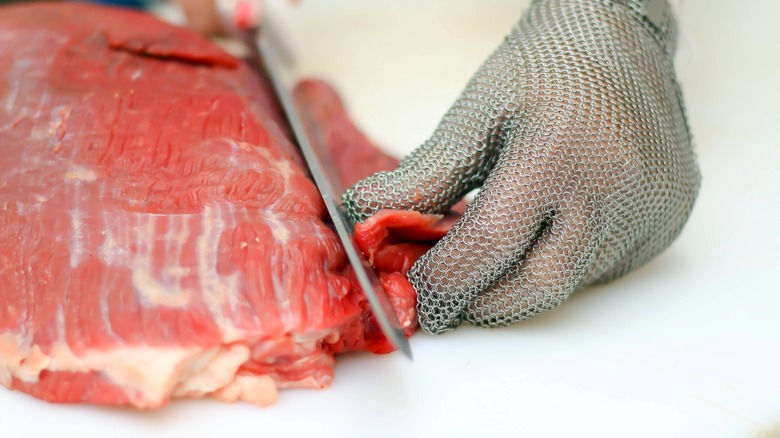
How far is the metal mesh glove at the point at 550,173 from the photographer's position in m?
1.14

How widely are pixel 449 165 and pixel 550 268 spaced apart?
10.3 inches

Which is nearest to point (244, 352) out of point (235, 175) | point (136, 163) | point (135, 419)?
point (135, 419)

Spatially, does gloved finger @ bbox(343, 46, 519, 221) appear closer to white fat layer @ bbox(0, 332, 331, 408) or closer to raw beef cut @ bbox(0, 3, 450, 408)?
raw beef cut @ bbox(0, 3, 450, 408)

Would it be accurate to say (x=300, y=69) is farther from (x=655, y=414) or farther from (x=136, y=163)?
(x=655, y=414)

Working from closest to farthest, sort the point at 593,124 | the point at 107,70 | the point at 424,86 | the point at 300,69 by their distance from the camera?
the point at 593,124 < the point at 107,70 < the point at 424,86 < the point at 300,69

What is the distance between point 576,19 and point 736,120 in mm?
954

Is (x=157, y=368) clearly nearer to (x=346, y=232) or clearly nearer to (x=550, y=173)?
(x=346, y=232)

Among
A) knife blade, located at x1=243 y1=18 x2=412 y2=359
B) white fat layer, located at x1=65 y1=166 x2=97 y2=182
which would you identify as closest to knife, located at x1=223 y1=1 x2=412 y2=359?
Answer: knife blade, located at x1=243 y1=18 x2=412 y2=359

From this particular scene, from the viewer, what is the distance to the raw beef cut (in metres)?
1.04

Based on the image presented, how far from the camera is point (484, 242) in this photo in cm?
113

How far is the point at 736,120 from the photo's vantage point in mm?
2020

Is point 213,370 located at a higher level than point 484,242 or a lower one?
lower

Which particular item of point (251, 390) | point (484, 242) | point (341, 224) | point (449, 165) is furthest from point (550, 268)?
point (251, 390)

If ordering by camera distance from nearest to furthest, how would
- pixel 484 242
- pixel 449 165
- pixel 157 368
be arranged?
pixel 157 368
pixel 484 242
pixel 449 165
